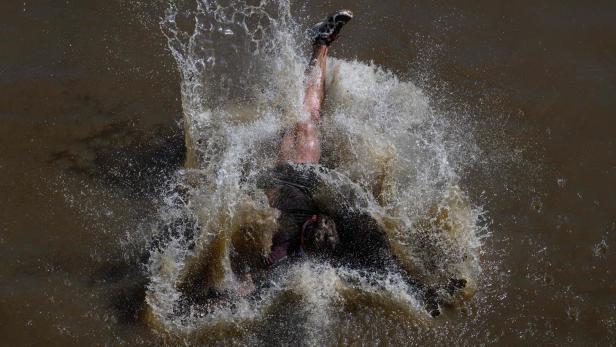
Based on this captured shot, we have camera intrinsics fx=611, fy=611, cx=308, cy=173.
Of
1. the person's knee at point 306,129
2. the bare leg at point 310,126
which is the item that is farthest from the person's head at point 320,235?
the person's knee at point 306,129

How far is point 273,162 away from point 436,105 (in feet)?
5.58

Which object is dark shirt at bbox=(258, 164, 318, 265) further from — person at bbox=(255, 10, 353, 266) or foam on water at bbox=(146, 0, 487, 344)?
foam on water at bbox=(146, 0, 487, 344)

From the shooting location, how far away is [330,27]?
504cm

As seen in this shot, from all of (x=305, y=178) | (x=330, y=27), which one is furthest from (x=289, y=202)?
(x=330, y=27)

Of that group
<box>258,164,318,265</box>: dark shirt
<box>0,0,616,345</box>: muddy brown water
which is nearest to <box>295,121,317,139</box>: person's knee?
<box>258,164,318,265</box>: dark shirt

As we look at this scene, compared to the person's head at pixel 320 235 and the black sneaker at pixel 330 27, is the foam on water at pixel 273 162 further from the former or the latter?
the black sneaker at pixel 330 27

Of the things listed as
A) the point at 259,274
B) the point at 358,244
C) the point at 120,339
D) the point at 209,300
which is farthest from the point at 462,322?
the point at 120,339

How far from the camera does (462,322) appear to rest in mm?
4348

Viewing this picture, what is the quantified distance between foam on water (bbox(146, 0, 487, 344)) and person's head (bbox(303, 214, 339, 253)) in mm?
137

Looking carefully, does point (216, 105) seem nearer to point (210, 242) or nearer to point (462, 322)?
point (210, 242)

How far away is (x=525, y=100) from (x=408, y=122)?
131 cm

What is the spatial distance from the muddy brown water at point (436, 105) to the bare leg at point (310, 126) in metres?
0.78

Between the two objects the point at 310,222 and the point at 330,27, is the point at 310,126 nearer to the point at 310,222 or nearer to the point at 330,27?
the point at 330,27

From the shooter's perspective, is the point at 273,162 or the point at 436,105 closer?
the point at 273,162
